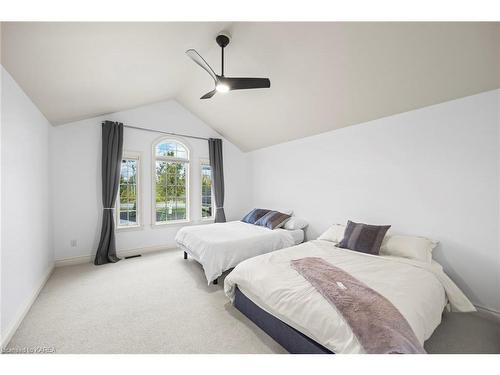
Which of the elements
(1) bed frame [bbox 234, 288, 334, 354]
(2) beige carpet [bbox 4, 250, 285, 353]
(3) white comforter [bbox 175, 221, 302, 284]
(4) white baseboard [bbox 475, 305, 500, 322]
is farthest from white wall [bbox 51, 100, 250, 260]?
(4) white baseboard [bbox 475, 305, 500, 322]

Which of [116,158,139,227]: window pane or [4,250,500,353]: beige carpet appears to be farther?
[116,158,139,227]: window pane

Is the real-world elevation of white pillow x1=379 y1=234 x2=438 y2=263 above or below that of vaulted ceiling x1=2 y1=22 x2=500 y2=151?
below

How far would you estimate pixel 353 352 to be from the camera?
1.12 m

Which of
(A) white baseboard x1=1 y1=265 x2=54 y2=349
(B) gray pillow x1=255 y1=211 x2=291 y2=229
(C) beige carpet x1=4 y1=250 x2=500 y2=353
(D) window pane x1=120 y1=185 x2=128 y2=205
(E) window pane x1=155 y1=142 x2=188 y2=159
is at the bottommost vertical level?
(C) beige carpet x1=4 y1=250 x2=500 y2=353

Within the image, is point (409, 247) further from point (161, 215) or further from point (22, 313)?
point (161, 215)

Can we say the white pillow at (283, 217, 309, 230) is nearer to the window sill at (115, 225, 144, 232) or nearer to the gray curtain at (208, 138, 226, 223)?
the gray curtain at (208, 138, 226, 223)

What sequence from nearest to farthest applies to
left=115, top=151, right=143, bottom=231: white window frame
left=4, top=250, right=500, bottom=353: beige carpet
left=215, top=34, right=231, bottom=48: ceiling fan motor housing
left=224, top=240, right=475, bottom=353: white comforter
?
left=224, top=240, right=475, bottom=353: white comforter < left=4, top=250, right=500, bottom=353: beige carpet < left=215, top=34, right=231, bottom=48: ceiling fan motor housing < left=115, top=151, right=143, bottom=231: white window frame

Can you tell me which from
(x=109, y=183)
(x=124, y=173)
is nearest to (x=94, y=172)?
(x=109, y=183)

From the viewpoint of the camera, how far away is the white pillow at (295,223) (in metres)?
3.65

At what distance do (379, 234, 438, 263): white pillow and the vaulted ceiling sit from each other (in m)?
1.61

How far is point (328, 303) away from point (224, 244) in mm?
1520

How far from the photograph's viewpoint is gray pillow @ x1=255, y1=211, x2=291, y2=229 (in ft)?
11.9

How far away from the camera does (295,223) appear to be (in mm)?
3678

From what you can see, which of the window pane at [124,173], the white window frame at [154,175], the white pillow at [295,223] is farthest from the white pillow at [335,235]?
the window pane at [124,173]
